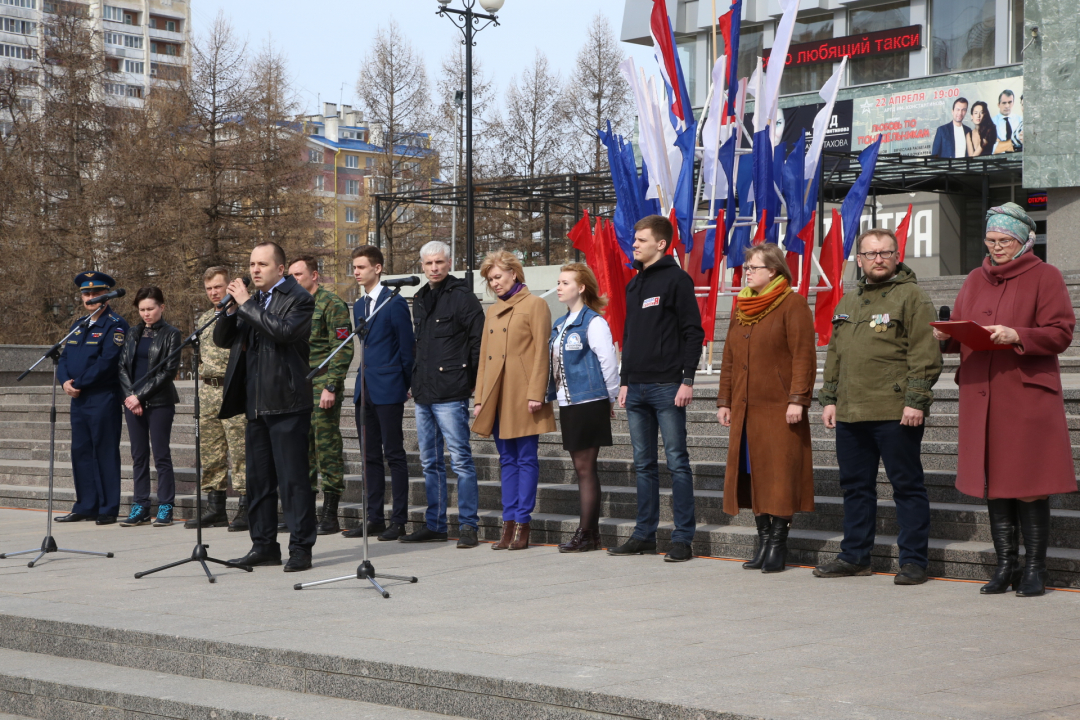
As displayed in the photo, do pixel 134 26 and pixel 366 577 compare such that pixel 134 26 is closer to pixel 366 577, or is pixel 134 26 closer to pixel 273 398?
pixel 273 398

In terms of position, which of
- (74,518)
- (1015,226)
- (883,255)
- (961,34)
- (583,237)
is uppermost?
(961,34)

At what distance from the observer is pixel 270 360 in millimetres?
7418

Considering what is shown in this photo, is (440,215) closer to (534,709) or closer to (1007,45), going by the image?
(1007,45)

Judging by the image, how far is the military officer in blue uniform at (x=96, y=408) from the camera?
10453 mm

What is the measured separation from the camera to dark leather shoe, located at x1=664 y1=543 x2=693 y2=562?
7.43 m

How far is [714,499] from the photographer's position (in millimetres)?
8211

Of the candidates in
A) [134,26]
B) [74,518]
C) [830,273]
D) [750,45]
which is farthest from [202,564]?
[134,26]

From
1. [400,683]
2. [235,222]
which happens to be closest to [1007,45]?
[235,222]

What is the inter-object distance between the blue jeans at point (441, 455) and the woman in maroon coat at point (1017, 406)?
339cm

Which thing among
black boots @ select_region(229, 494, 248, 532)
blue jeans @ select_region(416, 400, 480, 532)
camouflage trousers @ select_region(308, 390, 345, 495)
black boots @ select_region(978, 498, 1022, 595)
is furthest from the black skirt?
black boots @ select_region(229, 494, 248, 532)

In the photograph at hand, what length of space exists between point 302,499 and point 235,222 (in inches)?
979

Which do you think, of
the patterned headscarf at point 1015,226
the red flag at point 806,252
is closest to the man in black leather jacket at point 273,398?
the patterned headscarf at point 1015,226

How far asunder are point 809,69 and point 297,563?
31.3 m

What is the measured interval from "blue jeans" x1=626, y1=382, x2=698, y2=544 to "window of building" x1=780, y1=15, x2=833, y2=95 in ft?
96.9
